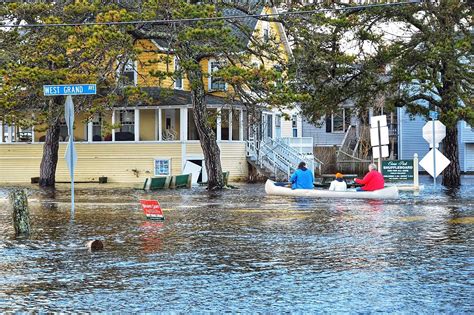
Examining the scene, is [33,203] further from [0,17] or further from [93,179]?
[93,179]

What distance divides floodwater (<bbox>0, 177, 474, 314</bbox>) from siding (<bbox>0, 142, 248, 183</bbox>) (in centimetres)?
2511

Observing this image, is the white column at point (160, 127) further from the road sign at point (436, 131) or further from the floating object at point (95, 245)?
the floating object at point (95, 245)

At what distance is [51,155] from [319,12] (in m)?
17.0

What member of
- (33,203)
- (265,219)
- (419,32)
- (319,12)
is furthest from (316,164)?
(265,219)

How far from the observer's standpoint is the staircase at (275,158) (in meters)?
47.2

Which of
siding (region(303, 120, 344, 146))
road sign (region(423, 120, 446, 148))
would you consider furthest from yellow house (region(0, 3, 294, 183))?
siding (region(303, 120, 344, 146))

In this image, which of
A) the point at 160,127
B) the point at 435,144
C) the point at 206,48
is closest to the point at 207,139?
the point at 206,48

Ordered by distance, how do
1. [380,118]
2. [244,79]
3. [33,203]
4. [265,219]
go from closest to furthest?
[265,219]
[33,203]
[244,79]
[380,118]

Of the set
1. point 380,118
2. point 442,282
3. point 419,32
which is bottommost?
point 442,282

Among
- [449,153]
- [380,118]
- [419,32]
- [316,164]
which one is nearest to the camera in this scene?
[380,118]

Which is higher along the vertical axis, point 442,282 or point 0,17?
point 0,17

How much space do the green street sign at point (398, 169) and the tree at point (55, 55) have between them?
12.1 meters

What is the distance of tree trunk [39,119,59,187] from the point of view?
138 ft

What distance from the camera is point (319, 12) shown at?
106 ft
